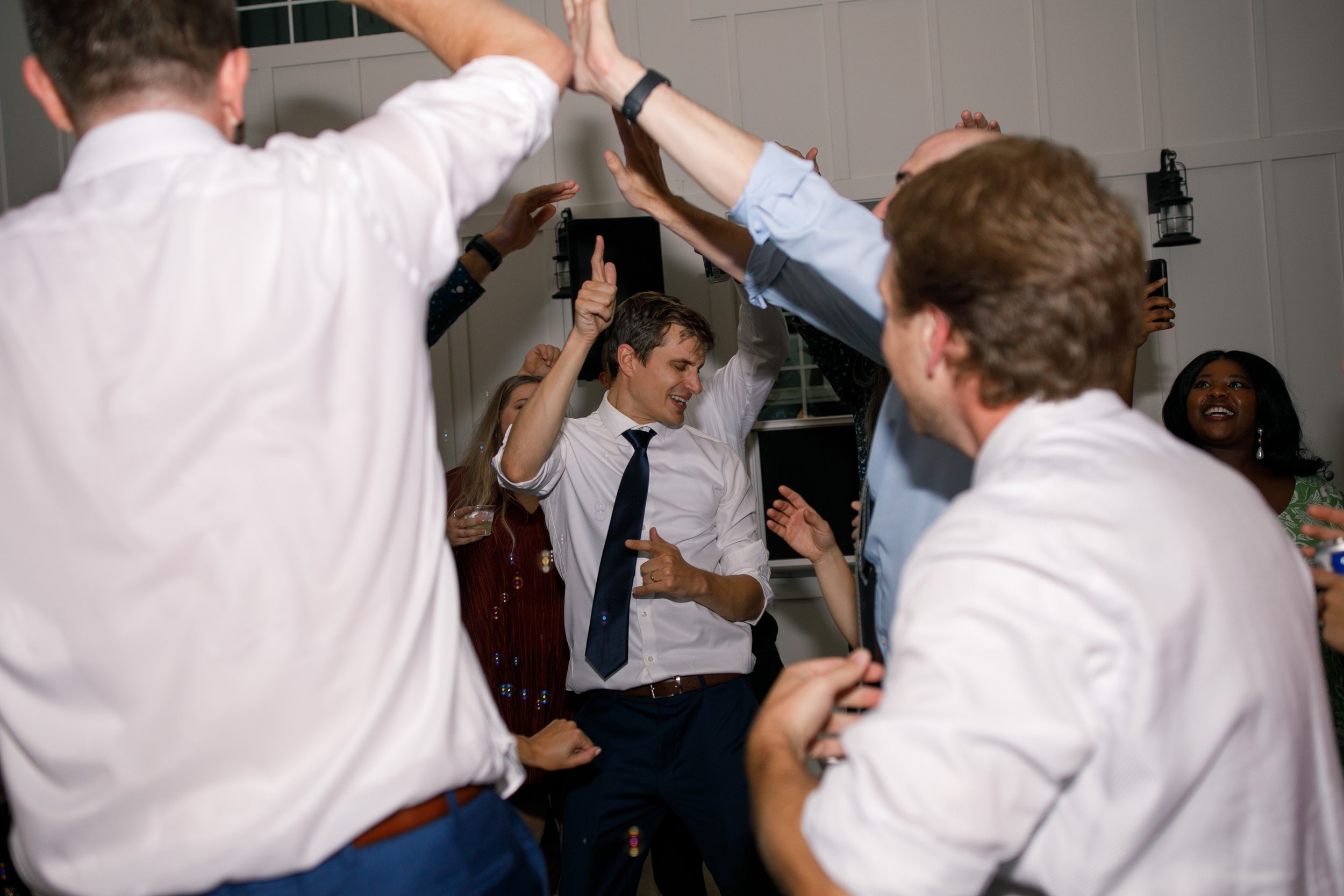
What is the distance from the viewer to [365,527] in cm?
97

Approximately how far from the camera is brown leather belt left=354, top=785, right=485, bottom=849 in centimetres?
96

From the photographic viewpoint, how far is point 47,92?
1.04 m

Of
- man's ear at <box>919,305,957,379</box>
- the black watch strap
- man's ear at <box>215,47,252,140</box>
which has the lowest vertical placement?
man's ear at <box>919,305,957,379</box>

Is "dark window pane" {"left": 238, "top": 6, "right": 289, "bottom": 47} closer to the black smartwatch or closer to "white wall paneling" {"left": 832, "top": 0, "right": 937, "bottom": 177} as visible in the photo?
"white wall paneling" {"left": 832, "top": 0, "right": 937, "bottom": 177}

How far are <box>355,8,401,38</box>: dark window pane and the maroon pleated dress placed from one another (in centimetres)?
270

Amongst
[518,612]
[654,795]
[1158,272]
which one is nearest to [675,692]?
[654,795]

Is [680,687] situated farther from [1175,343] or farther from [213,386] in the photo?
→ [1175,343]

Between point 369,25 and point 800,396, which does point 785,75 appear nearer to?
point 800,396

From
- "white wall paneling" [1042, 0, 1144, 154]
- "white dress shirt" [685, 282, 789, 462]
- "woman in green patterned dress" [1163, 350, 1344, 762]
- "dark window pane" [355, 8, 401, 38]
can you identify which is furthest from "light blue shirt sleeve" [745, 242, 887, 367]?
"dark window pane" [355, 8, 401, 38]

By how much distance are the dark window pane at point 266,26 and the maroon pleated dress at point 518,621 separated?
9.66ft

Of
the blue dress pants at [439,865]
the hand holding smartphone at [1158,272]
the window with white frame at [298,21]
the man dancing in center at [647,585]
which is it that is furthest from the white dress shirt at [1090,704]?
the window with white frame at [298,21]

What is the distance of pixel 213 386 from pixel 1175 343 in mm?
4173

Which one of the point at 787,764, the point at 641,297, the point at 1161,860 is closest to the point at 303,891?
the point at 787,764

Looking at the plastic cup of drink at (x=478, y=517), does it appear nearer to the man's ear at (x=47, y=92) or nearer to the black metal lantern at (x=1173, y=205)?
the man's ear at (x=47, y=92)
